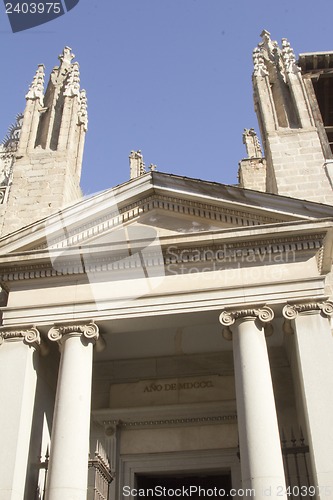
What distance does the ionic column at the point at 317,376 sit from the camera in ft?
23.6

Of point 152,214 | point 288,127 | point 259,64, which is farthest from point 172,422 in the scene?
point 259,64

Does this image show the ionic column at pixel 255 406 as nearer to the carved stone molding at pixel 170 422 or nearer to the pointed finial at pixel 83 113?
the carved stone molding at pixel 170 422

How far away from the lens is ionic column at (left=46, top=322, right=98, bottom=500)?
24.7ft

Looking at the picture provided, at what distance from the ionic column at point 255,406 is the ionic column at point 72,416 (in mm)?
2272

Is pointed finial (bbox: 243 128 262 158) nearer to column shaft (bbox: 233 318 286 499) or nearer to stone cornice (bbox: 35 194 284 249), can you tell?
stone cornice (bbox: 35 194 284 249)

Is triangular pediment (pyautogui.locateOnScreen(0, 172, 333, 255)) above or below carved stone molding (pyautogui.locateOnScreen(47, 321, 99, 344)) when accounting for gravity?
above

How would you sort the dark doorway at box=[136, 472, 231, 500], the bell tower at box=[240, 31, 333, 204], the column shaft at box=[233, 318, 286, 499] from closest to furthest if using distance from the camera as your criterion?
the column shaft at box=[233, 318, 286, 499], the dark doorway at box=[136, 472, 231, 500], the bell tower at box=[240, 31, 333, 204]

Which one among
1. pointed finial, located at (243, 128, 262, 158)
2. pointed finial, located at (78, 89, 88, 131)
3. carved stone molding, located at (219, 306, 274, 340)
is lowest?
carved stone molding, located at (219, 306, 274, 340)

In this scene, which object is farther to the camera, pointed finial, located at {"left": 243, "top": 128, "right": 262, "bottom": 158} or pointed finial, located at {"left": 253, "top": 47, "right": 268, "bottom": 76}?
pointed finial, located at {"left": 243, "top": 128, "right": 262, "bottom": 158}

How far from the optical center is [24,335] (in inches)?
352

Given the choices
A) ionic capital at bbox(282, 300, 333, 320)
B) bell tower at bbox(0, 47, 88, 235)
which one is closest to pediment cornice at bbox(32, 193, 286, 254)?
ionic capital at bbox(282, 300, 333, 320)

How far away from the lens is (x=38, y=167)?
45.0 ft

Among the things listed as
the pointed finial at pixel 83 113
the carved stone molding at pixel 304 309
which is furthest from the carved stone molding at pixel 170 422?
the pointed finial at pixel 83 113

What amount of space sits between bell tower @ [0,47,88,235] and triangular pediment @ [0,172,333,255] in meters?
2.96
